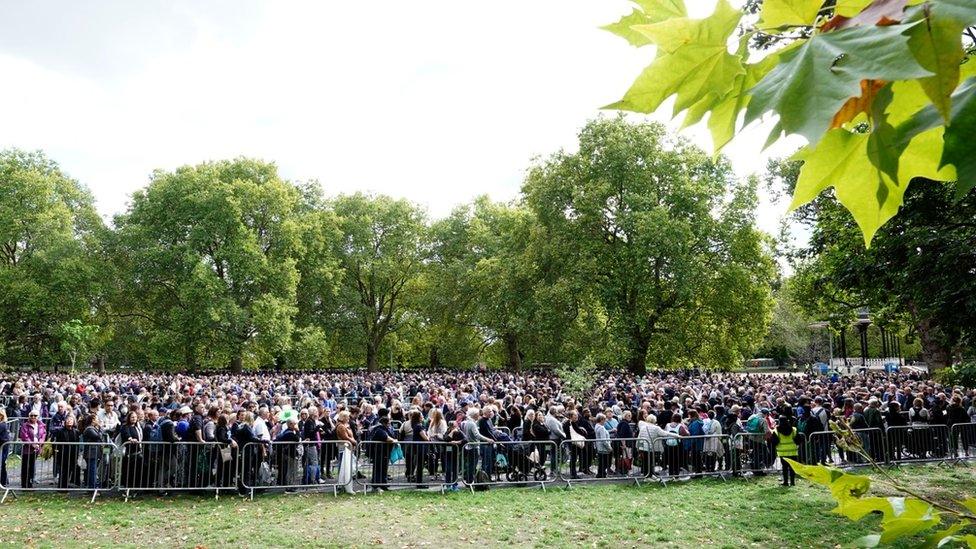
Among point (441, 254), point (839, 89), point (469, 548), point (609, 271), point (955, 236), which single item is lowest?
point (469, 548)

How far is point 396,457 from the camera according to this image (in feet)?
44.1

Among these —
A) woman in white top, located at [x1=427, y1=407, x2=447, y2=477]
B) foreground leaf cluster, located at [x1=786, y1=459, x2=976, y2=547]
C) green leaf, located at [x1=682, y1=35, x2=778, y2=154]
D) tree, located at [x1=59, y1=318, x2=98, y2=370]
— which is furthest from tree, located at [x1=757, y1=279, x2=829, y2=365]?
green leaf, located at [x1=682, y1=35, x2=778, y2=154]

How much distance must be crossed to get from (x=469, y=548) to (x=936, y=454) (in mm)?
12498

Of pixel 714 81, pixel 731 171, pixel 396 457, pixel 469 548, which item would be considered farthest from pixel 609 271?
pixel 714 81

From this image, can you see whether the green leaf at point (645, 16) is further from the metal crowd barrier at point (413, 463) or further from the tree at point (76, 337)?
the tree at point (76, 337)

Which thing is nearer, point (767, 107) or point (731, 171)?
point (767, 107)

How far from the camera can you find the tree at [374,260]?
2087 inches

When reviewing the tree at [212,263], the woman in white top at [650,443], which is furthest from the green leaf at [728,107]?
the tree at [212,263]

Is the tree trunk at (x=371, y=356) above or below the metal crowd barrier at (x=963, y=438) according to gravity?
above

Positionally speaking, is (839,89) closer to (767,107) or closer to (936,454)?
(767,107)

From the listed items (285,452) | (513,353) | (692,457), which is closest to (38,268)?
(513,353)

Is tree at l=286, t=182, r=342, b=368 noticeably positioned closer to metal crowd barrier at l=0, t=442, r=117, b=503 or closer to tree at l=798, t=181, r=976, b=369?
metal crowd barrier at l=0, t=442, r=117, b=503

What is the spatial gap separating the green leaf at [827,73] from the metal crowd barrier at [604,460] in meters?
13.6

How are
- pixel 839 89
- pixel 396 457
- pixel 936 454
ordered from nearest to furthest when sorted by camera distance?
pixel 839 89 → pixel 396 457 → pixel 936 454
